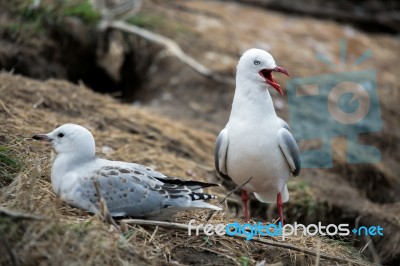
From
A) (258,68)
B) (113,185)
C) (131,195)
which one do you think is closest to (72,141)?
(113,185)

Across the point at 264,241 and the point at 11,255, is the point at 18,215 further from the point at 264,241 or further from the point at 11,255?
the point at 264,241

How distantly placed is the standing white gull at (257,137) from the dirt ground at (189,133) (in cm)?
33

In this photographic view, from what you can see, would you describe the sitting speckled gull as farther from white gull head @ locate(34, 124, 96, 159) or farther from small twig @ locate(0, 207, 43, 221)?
small twig @ locate(0, 207, 43, 221)

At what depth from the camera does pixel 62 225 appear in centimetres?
294

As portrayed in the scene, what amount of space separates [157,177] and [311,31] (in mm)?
6300

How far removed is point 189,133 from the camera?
232 inches

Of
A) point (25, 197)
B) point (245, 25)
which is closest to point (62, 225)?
point (25, 197)

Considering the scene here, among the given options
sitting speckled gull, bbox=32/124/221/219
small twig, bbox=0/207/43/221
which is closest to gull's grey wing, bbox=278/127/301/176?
sitting speckled gull, bbox=32/124/221/219

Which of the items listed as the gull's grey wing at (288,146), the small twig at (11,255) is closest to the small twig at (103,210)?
the small twig at (11,255)

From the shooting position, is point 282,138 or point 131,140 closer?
point 282,138

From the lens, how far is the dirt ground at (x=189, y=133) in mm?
3090

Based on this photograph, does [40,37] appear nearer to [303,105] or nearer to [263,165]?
[303,105]

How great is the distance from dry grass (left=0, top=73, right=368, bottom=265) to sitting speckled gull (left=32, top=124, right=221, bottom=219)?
94 mm

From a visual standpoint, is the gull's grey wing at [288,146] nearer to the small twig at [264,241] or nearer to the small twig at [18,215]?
the small twig at [264,241]
